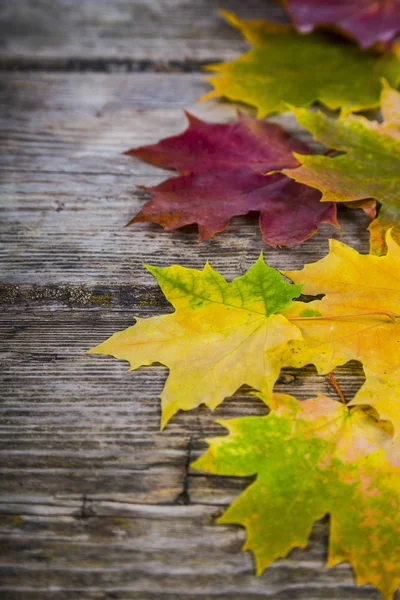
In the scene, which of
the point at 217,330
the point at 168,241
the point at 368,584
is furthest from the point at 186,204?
the point at 368,584

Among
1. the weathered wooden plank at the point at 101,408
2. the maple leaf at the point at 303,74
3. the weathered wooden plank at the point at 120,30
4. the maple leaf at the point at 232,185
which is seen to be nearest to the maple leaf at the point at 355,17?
the maple leaf at the point at 303,74

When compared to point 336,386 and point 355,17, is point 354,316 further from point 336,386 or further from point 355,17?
point 355,17

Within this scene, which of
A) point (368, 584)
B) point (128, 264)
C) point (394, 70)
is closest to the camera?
point (368, 584)

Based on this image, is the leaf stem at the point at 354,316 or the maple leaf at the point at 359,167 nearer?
the leaf stem at the point at 354,316

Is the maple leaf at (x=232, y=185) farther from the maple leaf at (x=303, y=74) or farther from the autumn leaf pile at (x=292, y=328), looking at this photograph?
the maple leaf at (x=303, y=74)

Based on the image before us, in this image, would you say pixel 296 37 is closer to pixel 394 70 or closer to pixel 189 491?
pixel 394 70

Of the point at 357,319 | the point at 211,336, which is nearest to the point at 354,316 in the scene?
the point at 357,319
